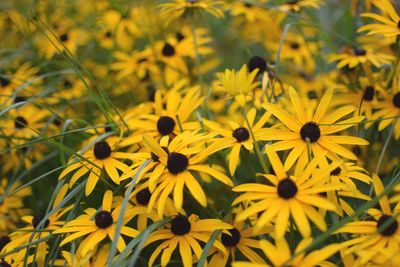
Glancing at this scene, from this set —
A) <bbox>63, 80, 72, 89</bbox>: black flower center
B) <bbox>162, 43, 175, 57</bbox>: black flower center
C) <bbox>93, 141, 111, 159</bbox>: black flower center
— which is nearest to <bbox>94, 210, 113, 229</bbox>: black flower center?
<bbox>93, 141, 111, 159</bbox>: black flower center

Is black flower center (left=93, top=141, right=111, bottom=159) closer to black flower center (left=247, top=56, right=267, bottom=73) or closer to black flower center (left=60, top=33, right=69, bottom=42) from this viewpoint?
black flower center (left=247, top=56, right=267, bottom=73)

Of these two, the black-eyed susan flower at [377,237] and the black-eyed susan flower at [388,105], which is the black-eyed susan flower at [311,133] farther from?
the black-eyed susan flower at [388,105]

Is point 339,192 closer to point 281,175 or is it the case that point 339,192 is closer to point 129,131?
point 281,175

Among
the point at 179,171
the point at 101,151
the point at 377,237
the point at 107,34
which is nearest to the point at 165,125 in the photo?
the point at 101,151

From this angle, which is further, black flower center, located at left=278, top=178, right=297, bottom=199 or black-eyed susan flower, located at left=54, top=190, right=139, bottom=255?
black-eyed susan flower, located at left=54, top=190, right=139, bottom=255

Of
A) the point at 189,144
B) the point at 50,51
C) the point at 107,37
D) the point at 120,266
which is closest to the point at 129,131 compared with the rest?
the point at 189,144
